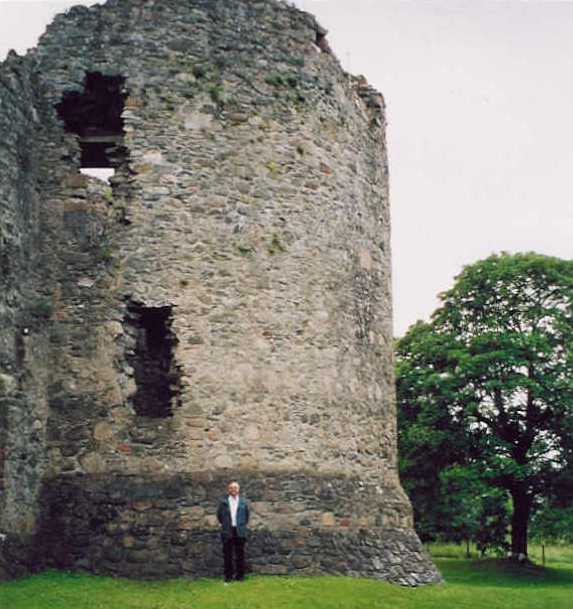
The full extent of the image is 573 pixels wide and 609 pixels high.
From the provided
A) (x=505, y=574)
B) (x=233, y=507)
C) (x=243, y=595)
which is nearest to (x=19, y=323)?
(x=233, y=507)

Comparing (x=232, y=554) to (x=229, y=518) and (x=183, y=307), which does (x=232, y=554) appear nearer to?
(x=229, y=518)

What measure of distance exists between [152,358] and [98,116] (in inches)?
147

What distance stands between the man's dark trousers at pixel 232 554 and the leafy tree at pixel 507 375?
1283 cm

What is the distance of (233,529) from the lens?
12797 mm

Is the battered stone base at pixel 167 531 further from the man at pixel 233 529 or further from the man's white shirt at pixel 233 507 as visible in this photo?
the man's white shirt at pixel 233 507

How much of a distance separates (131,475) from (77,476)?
0.74 m

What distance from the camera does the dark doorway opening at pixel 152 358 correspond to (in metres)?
13.9

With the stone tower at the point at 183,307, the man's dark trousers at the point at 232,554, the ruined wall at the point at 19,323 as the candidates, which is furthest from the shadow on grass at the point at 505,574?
the ruined wall at the point at 19,323

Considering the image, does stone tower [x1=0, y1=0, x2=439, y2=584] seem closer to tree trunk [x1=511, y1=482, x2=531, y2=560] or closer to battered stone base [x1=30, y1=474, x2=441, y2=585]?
battered stone base [x1=30, y1=474, x2=441, y2=585]

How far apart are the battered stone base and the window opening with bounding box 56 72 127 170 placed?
4.55 meters

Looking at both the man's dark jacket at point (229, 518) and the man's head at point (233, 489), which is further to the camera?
the man's head at point (233, 489)

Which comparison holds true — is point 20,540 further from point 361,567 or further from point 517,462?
point 517,462

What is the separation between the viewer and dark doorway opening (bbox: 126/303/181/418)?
13.9 meters

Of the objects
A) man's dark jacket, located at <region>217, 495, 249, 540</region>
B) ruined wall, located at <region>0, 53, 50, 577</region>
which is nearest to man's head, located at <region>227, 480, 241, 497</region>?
man's dark jacket, located at <region>217, 495, 249, 540</region>
